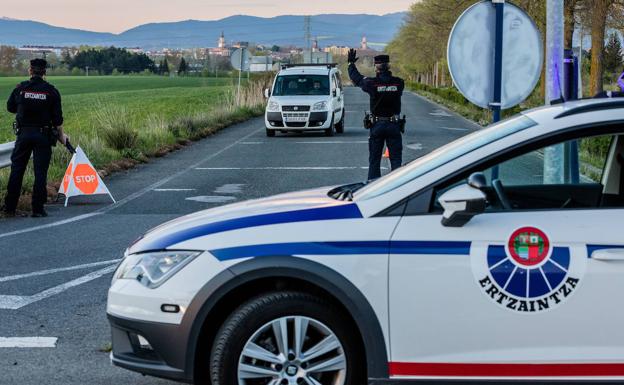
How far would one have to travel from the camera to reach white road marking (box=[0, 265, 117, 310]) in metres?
7.69

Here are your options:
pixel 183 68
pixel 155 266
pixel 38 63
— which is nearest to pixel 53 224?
pixel 38 63

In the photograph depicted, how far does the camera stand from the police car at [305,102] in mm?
28016

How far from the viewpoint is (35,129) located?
13.0 meters

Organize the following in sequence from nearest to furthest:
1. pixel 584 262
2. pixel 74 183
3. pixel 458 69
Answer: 1. pixel 584 262
2. pixel 458 69
3. pixel 74 183

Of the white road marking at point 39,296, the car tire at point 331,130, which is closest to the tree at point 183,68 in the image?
the car tire at point 331,130

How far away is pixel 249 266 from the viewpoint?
4.54m

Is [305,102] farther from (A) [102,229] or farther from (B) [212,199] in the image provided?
(A) [102,229]

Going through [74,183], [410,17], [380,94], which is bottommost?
[74,183]

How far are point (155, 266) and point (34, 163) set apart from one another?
28.6 ft

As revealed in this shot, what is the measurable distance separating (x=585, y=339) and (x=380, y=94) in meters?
10.0

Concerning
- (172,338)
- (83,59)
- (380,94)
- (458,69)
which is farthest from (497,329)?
(83,59)

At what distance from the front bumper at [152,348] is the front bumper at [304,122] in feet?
75.9

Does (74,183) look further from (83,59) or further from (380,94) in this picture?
(83,59)

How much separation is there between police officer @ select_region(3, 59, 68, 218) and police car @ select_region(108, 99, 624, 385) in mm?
8502
